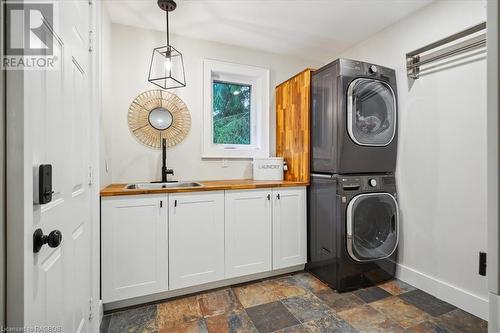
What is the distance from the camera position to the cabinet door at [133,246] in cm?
174

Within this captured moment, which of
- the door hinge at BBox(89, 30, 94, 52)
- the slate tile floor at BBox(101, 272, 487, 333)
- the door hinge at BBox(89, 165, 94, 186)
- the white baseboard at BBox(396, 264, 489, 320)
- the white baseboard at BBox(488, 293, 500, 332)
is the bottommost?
the slate tile floor at BBox(101, 272, 487, 333)

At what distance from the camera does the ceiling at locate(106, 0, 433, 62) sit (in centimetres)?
209

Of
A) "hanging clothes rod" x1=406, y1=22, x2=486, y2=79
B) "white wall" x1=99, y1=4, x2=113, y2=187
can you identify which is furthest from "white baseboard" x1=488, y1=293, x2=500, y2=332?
"white wall" x1=99, y1=4, x2=113, y2=187

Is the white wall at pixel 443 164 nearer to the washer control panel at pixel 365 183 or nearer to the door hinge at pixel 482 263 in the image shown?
the door hinge at pixel 482 263

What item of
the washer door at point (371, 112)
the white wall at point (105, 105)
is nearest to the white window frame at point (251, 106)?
the white wall at point (105, 105)

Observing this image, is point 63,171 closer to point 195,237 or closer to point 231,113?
point 195,237

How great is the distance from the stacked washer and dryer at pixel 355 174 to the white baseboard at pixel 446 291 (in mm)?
125

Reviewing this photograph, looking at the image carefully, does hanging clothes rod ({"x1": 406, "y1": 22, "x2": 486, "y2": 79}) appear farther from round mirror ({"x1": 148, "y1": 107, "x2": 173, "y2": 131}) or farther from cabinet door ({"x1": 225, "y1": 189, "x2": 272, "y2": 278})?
round mirror ({"x1": 148, "y1": 107, "x2": 173, "y2": 131})

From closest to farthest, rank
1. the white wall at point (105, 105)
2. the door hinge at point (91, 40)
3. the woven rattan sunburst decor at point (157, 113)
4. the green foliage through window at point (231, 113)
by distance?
the door hinge at point (91, 40) < the white wall at point (105, 105) < the woven rattan sunburst decor at point (157, 113) < the green foliage through window at point (231, 113)

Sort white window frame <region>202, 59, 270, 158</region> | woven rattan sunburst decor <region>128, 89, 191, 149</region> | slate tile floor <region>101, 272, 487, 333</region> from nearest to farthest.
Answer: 1. slate tile floor <region>101, 272, 487, 333</region>
2. woven rattan sunburst decor <region>128, 89, 191, 149</region>
3. white window frame <region>202, 59, 270, 158</region>

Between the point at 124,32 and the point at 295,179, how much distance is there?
2.24 meters

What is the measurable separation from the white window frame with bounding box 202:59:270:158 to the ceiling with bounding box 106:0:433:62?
29 cm

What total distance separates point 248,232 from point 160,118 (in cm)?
143

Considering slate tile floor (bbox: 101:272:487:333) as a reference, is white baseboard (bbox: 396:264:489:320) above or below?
above
